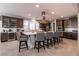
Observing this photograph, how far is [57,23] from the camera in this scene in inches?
407

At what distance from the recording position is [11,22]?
8422 mm

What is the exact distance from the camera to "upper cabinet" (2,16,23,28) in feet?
25.6

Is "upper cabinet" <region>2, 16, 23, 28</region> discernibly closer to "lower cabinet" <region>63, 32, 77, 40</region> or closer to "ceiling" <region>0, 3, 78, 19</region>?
"ceiling" <region>0, 3, 78, 19</region>

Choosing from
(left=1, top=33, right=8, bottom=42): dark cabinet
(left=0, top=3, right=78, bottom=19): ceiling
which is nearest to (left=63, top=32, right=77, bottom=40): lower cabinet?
(left=0, top=3, right=78, bottom=19): ceiling

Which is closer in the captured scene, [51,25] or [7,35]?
[7,35]

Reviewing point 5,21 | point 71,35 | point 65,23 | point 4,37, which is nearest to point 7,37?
point 4,37

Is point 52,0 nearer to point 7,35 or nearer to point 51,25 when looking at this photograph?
point 7,35

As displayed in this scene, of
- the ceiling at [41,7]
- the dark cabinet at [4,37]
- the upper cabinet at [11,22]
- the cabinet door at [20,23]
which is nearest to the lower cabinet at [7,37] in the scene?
the dark cabinet at [4,37]

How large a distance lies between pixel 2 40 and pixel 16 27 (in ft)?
6.70

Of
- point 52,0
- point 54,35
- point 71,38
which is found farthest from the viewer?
point 71,38

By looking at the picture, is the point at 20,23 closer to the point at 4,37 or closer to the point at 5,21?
the point at 5,21

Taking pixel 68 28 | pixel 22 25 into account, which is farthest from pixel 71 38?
pixel 22 25

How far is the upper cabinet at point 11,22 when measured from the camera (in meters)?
7.81

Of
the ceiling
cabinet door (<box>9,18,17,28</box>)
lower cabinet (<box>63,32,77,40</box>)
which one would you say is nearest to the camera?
the ceiling
